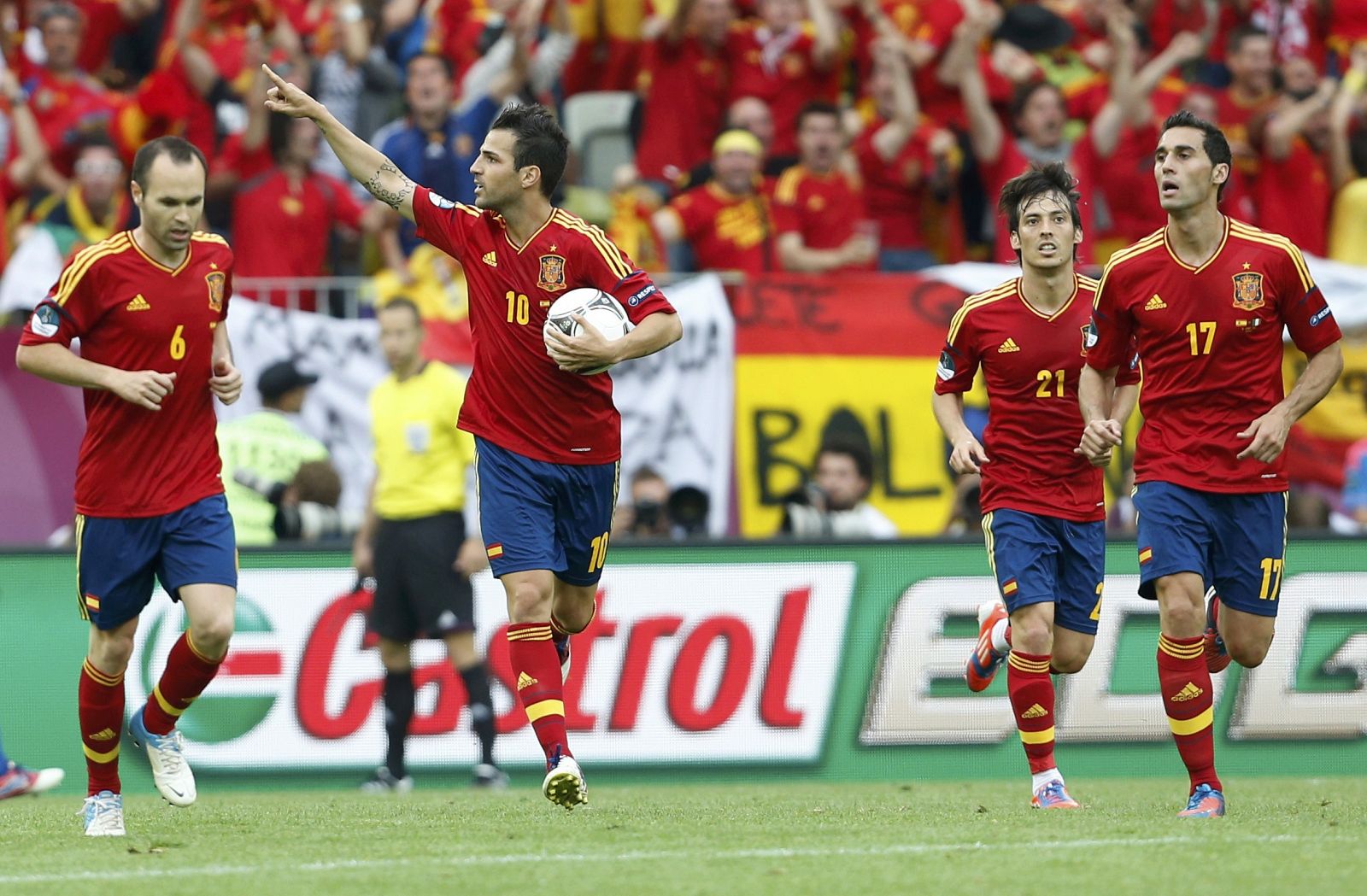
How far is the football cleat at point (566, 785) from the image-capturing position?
7633mm

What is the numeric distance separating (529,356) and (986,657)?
3031 millimetres

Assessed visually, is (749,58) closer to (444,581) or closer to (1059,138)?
(1059,138)

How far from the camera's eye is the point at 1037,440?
9.02 m

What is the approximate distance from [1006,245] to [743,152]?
6.35 feet

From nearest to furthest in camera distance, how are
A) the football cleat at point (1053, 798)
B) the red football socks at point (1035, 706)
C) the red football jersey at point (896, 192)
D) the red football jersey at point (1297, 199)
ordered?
1. the football cleat at point (1053, 798)
2. the red football socks at point (1035, 706)
3. the red football jersey at point (896, 192)
4. the red football jersey at point (1297, 199)

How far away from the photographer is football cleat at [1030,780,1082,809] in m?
8.71

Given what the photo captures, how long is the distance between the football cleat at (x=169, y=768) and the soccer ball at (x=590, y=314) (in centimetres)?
228

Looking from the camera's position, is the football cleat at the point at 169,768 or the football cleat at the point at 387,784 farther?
the football cleat at the point at 387,784

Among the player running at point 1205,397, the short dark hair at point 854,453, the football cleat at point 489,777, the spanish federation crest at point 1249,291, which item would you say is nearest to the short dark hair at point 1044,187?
the player running at point 1205,397

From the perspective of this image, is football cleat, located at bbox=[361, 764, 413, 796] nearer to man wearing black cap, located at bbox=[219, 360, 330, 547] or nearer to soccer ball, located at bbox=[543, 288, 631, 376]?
man wearing black cap, located at bbox=[219, 360, 330, 547]

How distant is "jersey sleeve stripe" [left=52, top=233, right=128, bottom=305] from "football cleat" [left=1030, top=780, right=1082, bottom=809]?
442 centimetres

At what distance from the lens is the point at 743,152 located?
46.3 ft

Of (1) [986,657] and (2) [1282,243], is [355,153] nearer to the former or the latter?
(2) [1282,243]

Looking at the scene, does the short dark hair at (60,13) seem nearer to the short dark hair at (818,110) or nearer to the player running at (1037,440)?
the short dark hair at (818,110)
